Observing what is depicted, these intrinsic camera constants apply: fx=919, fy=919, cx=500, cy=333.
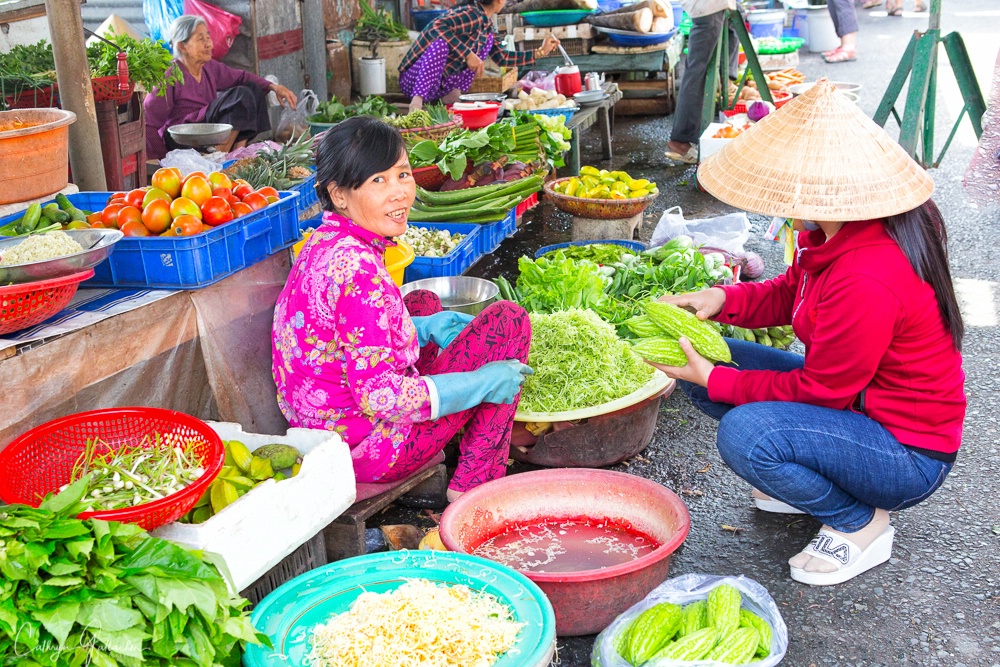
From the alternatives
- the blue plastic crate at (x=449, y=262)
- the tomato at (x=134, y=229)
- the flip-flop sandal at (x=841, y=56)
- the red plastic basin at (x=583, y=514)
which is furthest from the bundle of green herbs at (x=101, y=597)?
the flip-flop sandal at (x=841, y=56)

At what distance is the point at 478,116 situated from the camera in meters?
6.49

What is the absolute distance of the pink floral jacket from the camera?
266cm

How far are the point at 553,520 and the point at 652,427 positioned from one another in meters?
0.94

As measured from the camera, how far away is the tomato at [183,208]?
9.89ft

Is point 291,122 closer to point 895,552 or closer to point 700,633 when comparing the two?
point 895,552

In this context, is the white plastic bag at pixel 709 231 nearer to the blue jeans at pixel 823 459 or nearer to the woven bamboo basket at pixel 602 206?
the woven bamboo basket at pixel 602 206

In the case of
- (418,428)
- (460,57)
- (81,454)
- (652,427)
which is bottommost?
(652,427)

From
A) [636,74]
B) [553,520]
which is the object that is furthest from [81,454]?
[636,74]

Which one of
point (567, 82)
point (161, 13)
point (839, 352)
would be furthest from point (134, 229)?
point (567, 82)

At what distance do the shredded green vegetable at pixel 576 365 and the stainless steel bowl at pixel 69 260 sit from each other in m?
1.54

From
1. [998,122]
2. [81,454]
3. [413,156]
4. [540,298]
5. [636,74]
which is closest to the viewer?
[81,454]

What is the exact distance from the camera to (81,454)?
2342 mm

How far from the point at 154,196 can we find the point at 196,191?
0.45 ft

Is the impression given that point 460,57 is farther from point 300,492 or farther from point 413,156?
point 300,492
